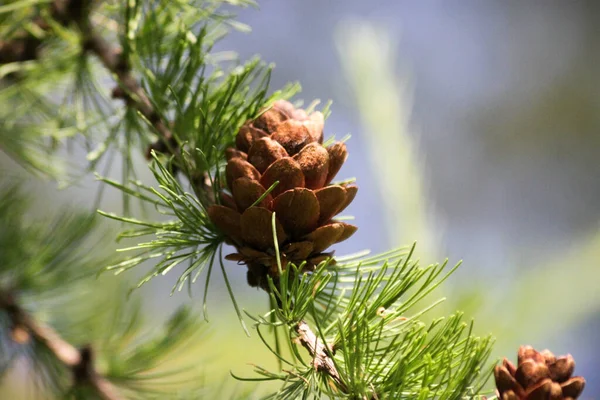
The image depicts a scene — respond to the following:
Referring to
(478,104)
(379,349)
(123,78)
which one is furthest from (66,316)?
(478,104)

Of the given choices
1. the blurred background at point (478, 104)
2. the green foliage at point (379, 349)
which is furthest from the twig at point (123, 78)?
the blurred background at point (478, 104)

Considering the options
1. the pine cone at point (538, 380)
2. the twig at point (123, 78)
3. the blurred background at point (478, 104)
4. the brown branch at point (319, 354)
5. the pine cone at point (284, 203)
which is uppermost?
the blurred background at point (478, 104)

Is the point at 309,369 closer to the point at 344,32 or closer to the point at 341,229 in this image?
the point at 341,229

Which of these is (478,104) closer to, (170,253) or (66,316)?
(66,316)

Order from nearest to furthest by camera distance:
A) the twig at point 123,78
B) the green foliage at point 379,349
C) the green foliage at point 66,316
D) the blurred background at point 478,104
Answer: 1. the green foliage at point 379,349
2. the twig at point 123,78
3. the green foliage at point 66,316
4. the blurred background at point 478,104

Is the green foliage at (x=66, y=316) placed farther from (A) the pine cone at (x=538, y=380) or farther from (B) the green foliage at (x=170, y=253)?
(A) the pine cone at (x=538, y=380)

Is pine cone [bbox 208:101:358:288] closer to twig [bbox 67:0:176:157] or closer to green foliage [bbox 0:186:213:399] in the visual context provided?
twig [bbox 67:0:176:157]

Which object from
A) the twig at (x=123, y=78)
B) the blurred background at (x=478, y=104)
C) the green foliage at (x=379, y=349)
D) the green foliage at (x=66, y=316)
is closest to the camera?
the green foliage at (x=379, y=349)
